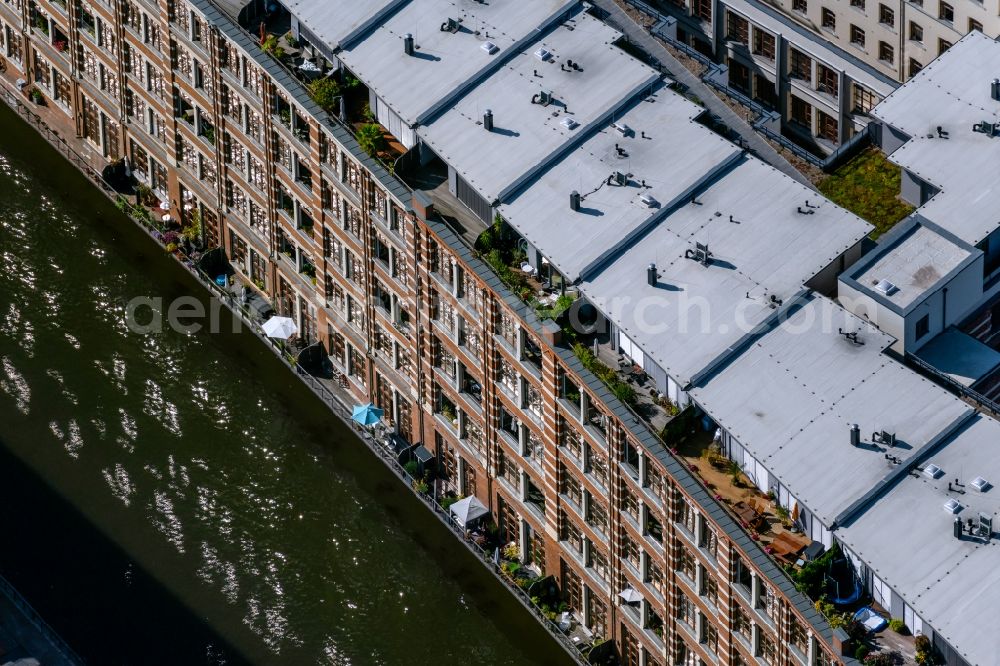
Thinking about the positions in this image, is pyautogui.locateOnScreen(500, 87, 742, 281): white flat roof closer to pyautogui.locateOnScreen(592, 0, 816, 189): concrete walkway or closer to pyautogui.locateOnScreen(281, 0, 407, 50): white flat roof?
pyautogui.locateOnScreen(592, 0, 816, 189): concrete walkway

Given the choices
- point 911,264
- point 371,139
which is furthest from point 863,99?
point 371,139

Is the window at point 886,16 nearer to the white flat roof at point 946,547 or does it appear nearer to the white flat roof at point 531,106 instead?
the white flat roof at point 531,106

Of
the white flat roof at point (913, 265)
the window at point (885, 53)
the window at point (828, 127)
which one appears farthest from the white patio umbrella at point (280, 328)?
the white flat roof at point (913, 265)

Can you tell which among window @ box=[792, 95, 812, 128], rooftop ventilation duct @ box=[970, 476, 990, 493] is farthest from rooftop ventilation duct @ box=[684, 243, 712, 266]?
window @ box=[792, 95, 812, 128]

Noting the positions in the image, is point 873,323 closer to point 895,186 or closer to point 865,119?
point 895,186

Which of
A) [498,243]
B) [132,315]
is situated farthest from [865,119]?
[132,315]

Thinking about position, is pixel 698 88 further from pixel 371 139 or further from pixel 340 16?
pixel 340 16
